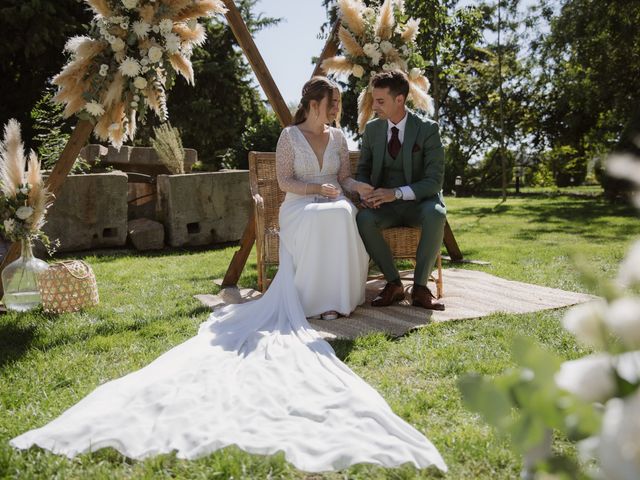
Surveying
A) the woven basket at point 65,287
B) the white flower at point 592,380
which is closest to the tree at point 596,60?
the woven basket at point 65,287

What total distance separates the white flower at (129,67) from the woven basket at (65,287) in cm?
146

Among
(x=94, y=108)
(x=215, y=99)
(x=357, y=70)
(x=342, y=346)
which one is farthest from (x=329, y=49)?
(x=215, y=99)

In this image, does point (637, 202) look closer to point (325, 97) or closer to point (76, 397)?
point (76, 397)

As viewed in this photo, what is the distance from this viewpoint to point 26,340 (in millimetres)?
3840

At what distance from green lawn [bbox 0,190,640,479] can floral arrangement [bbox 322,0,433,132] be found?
203cm

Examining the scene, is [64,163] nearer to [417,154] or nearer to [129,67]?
[129,67]

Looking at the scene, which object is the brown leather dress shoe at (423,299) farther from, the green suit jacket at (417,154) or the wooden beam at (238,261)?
the wooden beam at (238,261)

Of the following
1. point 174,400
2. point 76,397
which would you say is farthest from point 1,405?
point 174,400

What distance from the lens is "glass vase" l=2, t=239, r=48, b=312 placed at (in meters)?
4.57

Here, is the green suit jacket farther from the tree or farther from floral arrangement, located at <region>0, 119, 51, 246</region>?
the tree

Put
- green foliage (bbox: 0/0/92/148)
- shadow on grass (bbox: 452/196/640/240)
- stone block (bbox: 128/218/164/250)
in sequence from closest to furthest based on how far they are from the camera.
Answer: stone block (bbox: 128/218/164/250)
shadow on grass (bbox: 452/196/640/240)
green foliage (bbox: 0/0/92/148)

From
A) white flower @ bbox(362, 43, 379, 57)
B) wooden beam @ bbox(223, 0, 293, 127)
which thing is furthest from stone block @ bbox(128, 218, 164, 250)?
white flower @ bbox(362, 43, 379, 57)

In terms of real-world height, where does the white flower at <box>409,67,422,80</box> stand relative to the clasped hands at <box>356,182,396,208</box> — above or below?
above

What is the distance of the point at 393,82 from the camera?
4.88 metres
